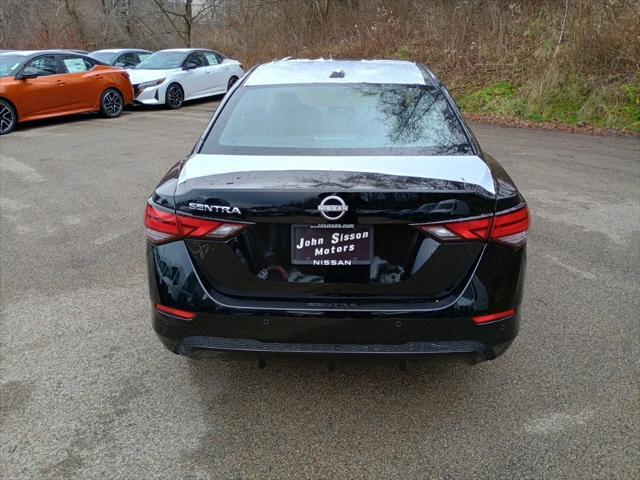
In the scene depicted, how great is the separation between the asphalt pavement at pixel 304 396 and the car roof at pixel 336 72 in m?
1.78

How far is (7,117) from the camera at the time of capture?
11055 millimetres

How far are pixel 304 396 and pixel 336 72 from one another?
2101 millimetres

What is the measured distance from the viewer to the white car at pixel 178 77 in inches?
559

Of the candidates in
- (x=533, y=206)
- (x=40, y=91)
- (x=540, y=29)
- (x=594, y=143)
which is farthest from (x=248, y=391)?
(x=540, y=29)

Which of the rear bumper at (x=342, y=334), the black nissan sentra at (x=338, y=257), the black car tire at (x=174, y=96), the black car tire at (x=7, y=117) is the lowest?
the black car tire at (x=174, y=96)

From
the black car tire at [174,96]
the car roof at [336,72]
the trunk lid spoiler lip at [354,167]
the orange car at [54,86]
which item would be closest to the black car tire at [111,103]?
the orange car at [54,86]

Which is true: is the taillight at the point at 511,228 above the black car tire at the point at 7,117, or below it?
above

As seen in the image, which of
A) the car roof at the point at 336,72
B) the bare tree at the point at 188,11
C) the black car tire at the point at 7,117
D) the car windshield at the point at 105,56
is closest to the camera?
the car roof at the point at 336,72

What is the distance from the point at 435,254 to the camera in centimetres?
235

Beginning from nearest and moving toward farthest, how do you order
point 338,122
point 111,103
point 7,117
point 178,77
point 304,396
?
point 304,396 < point 338,122 < point 7,117 < point 111,103 < point 178,77

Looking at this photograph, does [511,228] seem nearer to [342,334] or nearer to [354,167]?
[354,167]

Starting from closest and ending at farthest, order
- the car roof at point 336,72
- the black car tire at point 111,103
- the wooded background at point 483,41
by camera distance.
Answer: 1. the car roof at point 336,72
2. the wooded background at point 483,41
3. the black car tire at point 111,103

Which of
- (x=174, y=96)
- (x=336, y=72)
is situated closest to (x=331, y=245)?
(x=336, y=72)

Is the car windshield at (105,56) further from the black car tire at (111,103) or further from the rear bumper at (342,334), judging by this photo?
the rear bumper at (342,334)
